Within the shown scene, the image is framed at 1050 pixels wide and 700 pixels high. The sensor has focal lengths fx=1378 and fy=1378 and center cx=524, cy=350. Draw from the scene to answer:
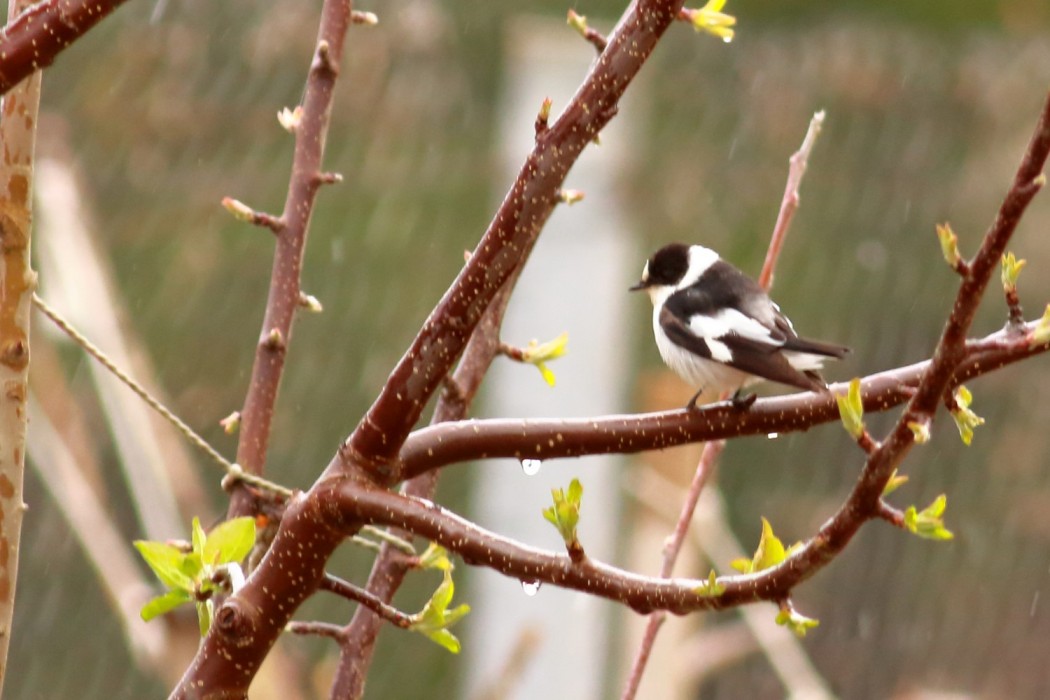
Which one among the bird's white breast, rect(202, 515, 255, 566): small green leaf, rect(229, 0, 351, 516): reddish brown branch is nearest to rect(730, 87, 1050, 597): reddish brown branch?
rect(202, 515, 255, 566): small green leaf

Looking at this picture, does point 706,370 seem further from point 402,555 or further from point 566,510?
point 566,510

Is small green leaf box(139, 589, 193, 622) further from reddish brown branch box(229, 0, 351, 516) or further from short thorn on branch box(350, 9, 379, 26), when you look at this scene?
short thorn on branch box(350, 9, 379, 26)

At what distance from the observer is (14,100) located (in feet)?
3.51

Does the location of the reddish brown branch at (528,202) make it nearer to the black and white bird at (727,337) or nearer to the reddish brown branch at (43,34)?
the reddish brown branch at (43,34)

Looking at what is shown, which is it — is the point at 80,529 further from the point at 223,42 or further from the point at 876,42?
the point at 876,42

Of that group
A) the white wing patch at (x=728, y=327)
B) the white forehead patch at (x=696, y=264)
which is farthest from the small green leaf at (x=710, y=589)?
the white forehead patch at (x=696, y=264)

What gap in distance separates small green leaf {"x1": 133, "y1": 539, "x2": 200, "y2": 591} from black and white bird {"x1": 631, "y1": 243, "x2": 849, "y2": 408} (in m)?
0.60

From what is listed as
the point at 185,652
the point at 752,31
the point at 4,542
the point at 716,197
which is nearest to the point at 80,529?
the point at 185,652

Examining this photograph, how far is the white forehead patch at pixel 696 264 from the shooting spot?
1907 mm

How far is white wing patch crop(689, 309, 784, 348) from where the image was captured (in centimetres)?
155

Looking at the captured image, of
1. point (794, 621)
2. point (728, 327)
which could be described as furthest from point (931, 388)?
point (728, 327)

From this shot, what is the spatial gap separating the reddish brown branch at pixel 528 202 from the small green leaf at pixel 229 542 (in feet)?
0.56

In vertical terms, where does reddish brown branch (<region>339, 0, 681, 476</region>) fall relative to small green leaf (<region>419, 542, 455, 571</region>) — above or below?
above

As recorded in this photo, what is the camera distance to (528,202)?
0.85 metres
